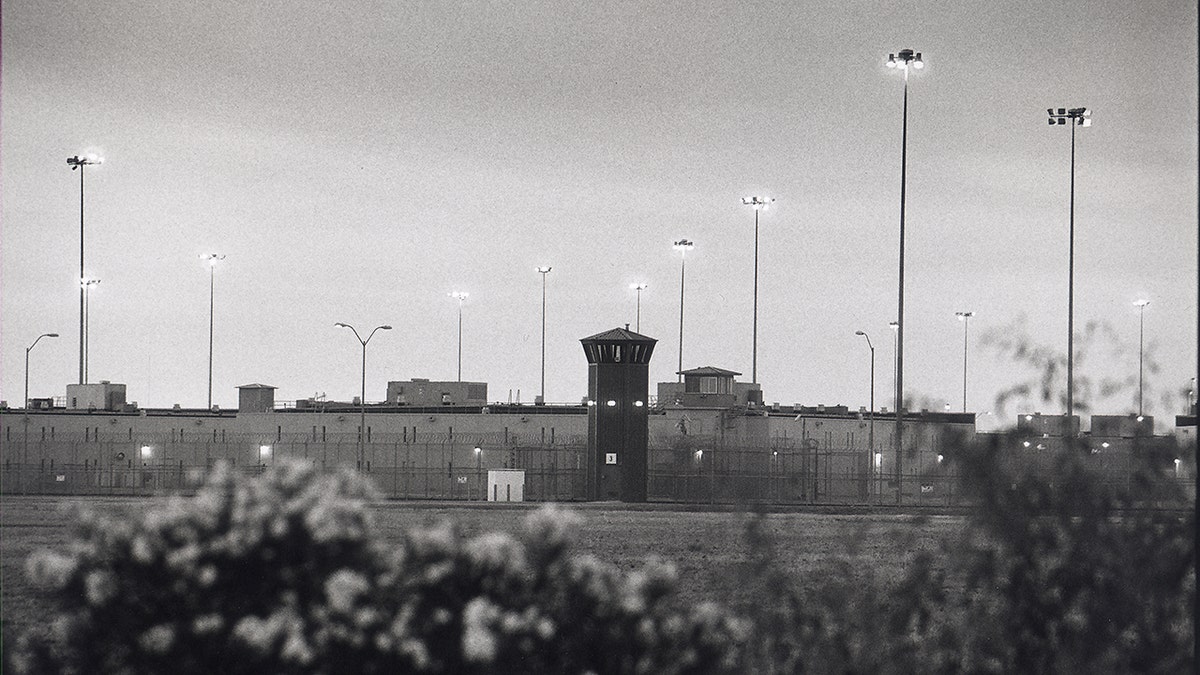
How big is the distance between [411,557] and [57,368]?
80.2m

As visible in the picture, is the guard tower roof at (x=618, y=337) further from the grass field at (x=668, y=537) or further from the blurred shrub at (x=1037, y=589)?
the blurred shrub at (x=1037, y=589)

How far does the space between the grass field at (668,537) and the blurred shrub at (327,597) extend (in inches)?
101

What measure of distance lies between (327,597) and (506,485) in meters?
42.4

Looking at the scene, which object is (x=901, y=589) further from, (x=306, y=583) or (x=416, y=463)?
(x=416, y=463)

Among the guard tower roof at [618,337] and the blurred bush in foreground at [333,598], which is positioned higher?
the guard tower roof at [618,337]

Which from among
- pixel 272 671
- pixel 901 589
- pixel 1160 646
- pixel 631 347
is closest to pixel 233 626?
pixel 272 671

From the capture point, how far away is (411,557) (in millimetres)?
8430

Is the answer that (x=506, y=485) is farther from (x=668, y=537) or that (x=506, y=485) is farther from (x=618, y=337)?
(x=668, y=537)

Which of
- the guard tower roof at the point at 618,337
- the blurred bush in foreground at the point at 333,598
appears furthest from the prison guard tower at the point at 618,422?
the blurred bush in foreground at the point at 333,598

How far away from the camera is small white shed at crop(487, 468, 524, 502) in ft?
164

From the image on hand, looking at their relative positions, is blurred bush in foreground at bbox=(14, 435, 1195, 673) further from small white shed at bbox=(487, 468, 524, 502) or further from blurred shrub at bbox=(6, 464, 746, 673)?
small white shed at bbox=(487, 468, 524, 502)

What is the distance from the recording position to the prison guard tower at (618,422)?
4822 centimetres

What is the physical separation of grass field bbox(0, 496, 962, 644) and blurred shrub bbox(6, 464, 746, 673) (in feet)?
8.38

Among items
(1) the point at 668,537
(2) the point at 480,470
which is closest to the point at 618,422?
(2) the point at 480,470
